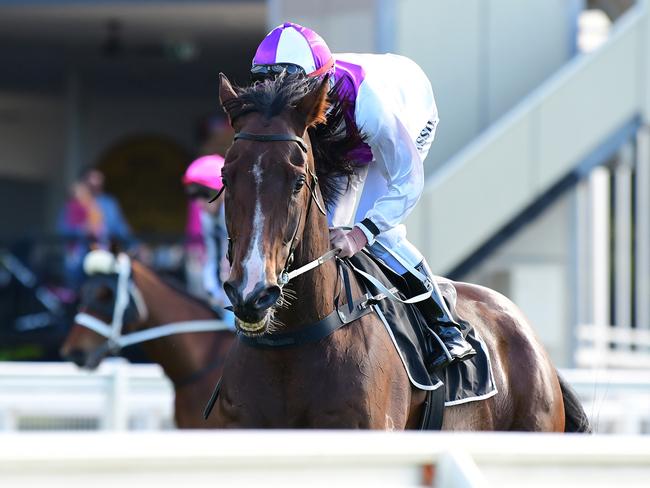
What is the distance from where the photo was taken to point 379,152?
13.0 feet

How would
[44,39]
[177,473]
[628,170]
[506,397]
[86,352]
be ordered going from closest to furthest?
1. [177,473]
2. [506,397]
3. [86,352]
4. [628,170]
5. [44,39]

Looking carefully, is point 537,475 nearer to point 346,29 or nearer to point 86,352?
point 86,352

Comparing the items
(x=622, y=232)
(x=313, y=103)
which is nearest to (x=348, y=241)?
(x=313, y=103)

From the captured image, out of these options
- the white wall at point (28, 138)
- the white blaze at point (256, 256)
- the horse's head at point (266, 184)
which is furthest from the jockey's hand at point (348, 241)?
the white wall at point (28, 138)

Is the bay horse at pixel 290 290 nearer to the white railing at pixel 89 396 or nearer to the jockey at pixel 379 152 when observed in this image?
the jockey at pixel 379 152

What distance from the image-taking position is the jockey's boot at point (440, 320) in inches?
161

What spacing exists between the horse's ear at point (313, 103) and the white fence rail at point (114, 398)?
357cm

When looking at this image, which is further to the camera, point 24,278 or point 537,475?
point 24,278

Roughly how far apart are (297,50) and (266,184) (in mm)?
613

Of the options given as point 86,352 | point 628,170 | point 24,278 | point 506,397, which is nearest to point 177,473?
point 506,397

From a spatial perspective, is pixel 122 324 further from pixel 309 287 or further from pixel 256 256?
pixel 256 256

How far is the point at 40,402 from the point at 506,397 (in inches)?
137

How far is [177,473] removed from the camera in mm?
2301

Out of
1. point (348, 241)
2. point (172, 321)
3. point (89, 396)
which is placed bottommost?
point (89, 396)
